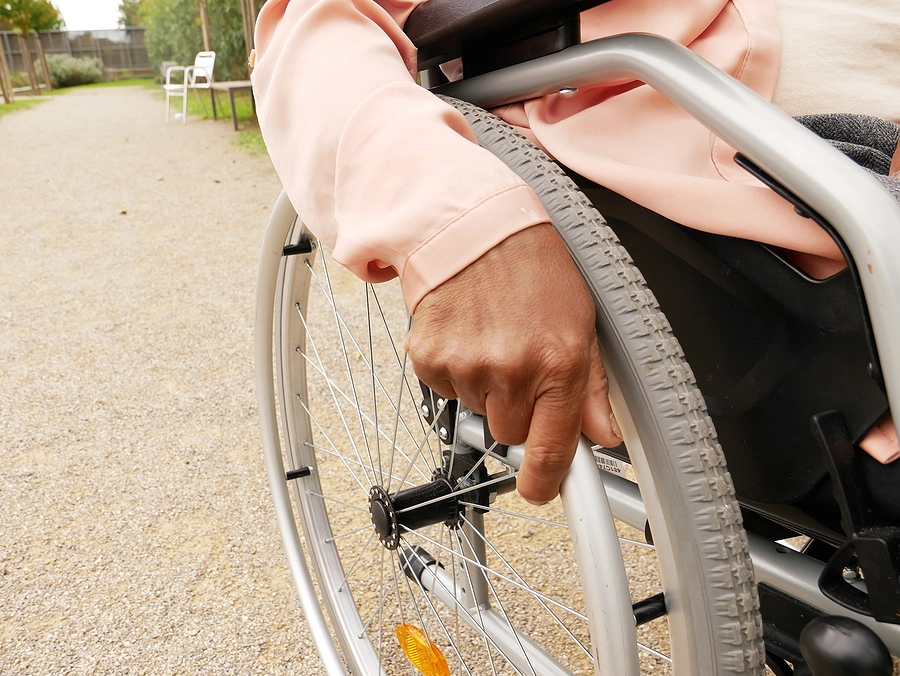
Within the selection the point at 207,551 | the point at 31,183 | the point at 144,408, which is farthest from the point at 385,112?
the point at 31,183

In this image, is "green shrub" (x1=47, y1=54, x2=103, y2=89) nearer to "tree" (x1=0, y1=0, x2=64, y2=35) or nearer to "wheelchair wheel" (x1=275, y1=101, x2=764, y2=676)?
"tree" (x1=0, y1=0, x2=64, y2=35)

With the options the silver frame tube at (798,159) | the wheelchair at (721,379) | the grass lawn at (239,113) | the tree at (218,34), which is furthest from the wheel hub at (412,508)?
the tree at (218,34)

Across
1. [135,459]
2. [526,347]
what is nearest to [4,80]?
[135,459]

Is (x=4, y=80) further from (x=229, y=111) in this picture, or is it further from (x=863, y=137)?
(x=863, y=137)

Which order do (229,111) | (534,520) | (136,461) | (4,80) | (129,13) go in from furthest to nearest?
1. (129,13)
2. (4,80)
3. (229,111)
4. (136,461)
5. (534,520)

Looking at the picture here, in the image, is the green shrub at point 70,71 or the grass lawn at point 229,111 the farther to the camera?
the green shrub at point 70,71

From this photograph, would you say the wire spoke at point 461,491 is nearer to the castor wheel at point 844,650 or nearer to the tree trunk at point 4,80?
the castor wheel at point 844,650

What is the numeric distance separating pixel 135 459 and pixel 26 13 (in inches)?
1088

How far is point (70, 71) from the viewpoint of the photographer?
29141mm

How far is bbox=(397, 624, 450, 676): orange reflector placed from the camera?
4.04 ft

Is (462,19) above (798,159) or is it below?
above

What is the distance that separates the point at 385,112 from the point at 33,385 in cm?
258

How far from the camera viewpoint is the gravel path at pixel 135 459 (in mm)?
1685

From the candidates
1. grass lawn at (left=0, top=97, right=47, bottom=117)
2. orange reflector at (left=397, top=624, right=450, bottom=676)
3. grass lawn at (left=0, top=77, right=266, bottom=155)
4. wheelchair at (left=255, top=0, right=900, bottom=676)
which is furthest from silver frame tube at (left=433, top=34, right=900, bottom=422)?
grass lawn at (left=0, top=97, right=47, bottom=117)
